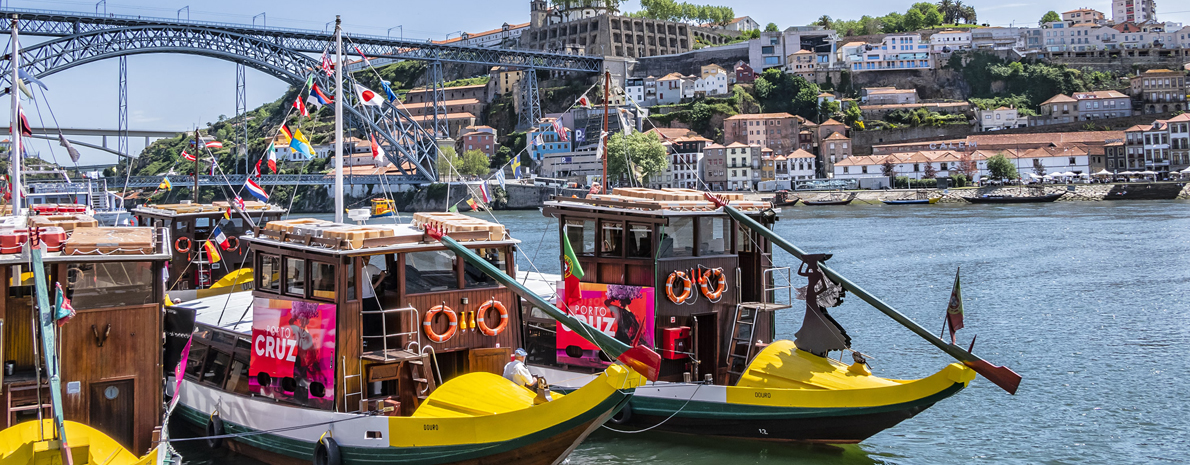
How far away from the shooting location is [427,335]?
429 inches

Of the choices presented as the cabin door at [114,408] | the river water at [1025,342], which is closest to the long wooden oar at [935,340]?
the river water at [1025,342]

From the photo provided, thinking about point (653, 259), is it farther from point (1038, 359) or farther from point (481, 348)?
point (1038, 359)

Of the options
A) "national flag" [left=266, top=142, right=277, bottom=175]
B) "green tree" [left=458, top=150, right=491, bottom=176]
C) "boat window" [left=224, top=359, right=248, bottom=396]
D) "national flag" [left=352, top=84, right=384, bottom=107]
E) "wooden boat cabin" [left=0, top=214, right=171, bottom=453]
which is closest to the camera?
"wooden boat cabin" [left=0, top=214, right=171, bottom=453]

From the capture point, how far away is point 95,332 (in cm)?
916

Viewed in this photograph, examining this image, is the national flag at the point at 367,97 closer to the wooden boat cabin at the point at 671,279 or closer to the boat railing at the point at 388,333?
the wooden boat cabin at the point at 671,279

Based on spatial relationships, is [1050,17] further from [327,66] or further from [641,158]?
[327,66]

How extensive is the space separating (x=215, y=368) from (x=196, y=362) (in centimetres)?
54

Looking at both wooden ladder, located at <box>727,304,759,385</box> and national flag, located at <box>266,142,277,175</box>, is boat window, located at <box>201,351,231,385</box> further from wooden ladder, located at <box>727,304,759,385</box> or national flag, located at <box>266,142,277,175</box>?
wooden ladder, located at <box>727,304,759,385</box>

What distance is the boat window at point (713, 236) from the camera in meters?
13.4

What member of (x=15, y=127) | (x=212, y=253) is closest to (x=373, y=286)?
(x=15, y=127)

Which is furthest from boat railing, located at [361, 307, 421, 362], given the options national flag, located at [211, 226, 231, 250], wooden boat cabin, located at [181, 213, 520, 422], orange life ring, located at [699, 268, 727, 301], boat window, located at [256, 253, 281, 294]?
national flag, located at [211, 226, 231, 250]

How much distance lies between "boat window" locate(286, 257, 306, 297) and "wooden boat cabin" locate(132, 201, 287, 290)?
8.19 m

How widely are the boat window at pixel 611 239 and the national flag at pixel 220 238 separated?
784 centimetres

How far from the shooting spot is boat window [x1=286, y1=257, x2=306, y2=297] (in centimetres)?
1111
